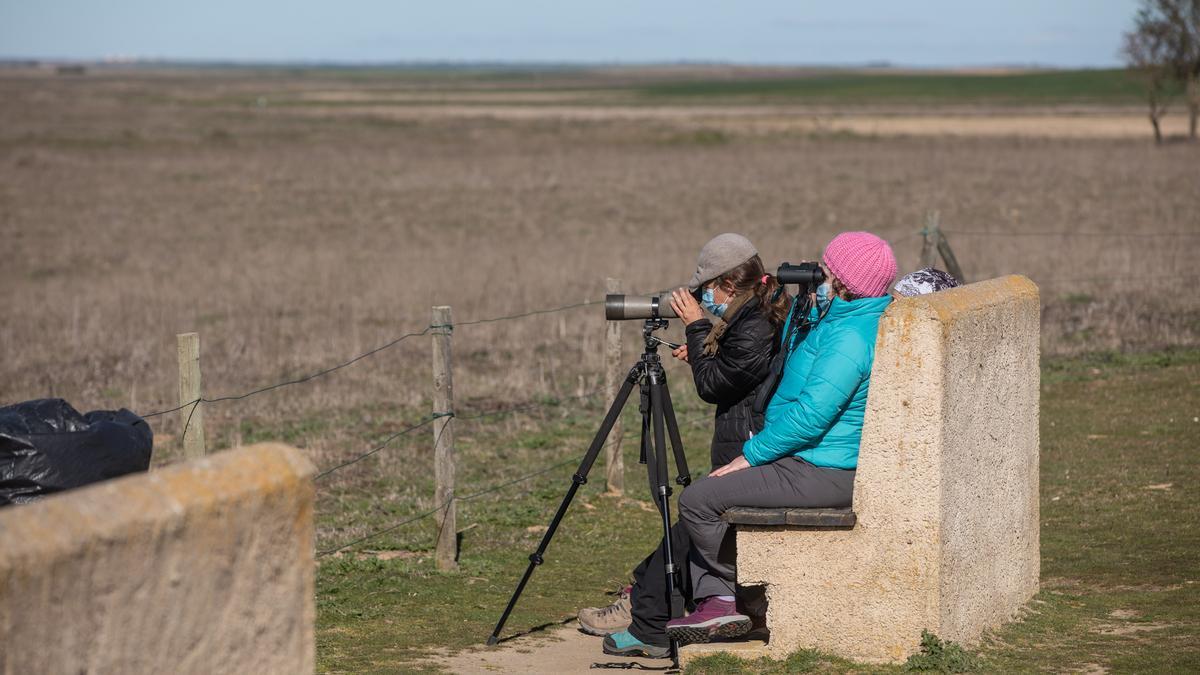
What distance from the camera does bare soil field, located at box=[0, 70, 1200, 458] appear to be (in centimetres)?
1349

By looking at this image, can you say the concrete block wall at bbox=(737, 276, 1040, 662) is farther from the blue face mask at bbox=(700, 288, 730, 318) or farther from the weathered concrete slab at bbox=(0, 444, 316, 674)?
the weathered concrete slab at bbox=(0, 444, 316, 674)

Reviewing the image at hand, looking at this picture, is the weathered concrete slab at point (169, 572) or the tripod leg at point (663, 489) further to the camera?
the tripod leg at point (663, 489)

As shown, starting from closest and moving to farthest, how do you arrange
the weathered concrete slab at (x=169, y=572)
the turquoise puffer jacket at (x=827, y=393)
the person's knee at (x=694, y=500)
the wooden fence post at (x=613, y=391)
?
1. the weathered concrete slab at (x=169, y=572)
2. the turquoise puffer jacket at (x=827, y=393)
3. the person's knee at (x=694, y=500)
4. the wooden fence post at (x=613, y=391)

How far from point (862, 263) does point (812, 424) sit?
0.66 meters

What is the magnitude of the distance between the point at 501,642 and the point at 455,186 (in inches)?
1145

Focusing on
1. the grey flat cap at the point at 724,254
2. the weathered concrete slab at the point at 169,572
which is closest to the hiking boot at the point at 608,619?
the grey flat cap at the point at 724,254

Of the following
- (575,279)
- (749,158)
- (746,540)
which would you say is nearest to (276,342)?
(575,279)

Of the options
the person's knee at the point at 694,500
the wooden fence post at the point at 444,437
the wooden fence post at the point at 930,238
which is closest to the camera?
the person's knee at the point at 694,500

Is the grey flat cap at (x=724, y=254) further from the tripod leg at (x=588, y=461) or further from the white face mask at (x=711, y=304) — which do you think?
the tripod leg at (x=588, y=461)

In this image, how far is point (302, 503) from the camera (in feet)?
9.95

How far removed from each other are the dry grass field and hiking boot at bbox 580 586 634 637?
129cm

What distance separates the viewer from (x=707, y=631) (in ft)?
17.9

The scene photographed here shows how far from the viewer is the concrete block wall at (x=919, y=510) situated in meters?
4.95

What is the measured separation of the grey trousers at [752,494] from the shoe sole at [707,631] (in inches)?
7.7
